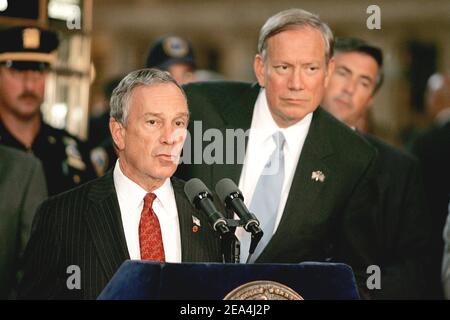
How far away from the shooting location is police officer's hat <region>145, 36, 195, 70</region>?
232 inches

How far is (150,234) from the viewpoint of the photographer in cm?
321

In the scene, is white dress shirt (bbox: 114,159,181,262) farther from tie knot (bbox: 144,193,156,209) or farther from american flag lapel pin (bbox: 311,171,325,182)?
american flag lapel pin (bbox: 311,171,325,182)

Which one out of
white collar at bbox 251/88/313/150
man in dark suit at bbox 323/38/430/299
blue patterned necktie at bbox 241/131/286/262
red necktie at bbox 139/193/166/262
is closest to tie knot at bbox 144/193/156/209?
red necktie at bbox 139/193/166/262

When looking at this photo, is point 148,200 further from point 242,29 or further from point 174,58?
point 242,29

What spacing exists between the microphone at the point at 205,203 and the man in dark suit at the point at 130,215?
0.16 meters

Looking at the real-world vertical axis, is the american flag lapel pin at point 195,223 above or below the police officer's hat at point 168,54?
below

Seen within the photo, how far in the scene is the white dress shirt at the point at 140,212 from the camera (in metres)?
3.25

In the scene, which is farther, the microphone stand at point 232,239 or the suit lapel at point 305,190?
the suit lapel at point 305,190

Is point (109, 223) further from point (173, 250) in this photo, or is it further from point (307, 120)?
point (307, 120)

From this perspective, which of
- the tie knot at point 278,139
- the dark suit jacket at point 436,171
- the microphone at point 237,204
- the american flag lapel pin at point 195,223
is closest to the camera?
the microphone at point 237,204

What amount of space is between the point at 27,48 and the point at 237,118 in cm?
148

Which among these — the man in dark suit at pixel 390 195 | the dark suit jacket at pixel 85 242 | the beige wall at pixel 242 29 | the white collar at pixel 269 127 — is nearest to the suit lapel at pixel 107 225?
the dark suit jacket at pixel 85 242

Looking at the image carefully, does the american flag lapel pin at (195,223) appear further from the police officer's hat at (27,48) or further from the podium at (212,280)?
the police officer's hat at (27,48)

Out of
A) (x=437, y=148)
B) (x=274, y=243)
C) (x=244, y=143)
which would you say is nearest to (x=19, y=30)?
(x=244, y=143)
